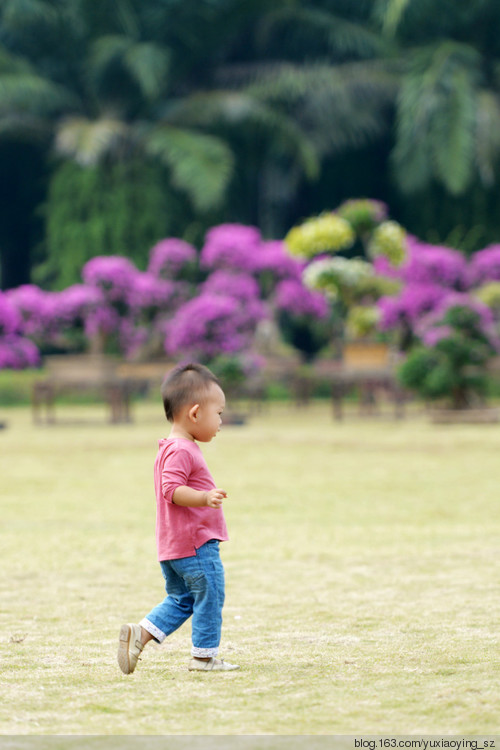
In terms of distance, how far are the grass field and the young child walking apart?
0.11m

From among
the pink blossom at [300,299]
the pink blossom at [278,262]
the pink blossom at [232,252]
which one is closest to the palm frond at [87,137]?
the pink blossom at [278,262]

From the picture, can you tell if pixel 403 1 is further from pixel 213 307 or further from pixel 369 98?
pixel 213 307

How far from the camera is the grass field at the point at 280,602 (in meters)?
3.18

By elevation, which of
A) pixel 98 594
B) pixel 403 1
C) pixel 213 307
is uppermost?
pixel 403 1

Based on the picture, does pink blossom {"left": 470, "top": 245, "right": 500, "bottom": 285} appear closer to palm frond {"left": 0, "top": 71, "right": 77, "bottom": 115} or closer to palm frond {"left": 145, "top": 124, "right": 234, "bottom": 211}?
palm frond {"left": 145, "top": 124, "right": 234, "bottom": 211}

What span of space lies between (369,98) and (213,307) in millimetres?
10040

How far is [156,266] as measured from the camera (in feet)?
65.0

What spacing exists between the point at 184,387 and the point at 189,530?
42 cm

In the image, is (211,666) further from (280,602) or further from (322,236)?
(322,236)

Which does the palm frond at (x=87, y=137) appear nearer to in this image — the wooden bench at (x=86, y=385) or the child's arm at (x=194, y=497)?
the wooden bench at (x=86, y=385)

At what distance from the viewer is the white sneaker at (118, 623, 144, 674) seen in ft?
11.9

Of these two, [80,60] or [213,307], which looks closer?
[213,307]

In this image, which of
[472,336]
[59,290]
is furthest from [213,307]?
[59,290]

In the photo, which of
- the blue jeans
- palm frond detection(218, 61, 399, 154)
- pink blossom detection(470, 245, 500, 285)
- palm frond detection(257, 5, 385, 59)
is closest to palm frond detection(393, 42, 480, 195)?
palm frond detection(218, 61, 399, 154)
